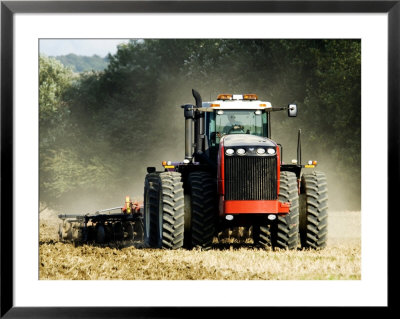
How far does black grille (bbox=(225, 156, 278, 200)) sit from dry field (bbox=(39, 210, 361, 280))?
1.15 m

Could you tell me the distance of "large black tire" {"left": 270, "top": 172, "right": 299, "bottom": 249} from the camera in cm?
1686

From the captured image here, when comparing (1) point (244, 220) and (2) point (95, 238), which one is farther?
(2) point (95, 238)

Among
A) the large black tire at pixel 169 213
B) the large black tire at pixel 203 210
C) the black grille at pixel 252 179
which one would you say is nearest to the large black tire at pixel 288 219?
the black grille at pixel 252 179

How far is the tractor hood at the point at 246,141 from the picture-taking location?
55.3ft

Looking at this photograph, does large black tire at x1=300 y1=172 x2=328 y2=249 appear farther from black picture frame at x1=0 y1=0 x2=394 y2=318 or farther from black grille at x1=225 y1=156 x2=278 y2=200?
black picture frame at x1=0 y1=0 x2=394 y2=318

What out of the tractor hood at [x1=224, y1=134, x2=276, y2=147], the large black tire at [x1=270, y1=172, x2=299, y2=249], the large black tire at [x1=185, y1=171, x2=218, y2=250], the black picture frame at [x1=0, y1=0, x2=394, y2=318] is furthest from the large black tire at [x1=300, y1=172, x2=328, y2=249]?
the black picture frame at [x1=0, y1=0, x2=394, y2=318]

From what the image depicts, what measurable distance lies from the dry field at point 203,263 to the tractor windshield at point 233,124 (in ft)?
8.15

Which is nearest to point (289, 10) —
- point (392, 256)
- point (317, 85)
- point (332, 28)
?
point (332, 28)

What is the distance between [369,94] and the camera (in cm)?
1127

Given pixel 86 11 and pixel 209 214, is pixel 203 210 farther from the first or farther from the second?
pixel 86 11

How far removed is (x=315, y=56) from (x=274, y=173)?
15620mm

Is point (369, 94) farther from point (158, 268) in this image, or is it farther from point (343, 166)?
point (343, 166)

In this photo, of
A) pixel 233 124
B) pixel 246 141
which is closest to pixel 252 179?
pixel 246 141

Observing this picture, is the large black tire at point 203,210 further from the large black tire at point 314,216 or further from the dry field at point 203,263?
the large black tire at point 314,216
